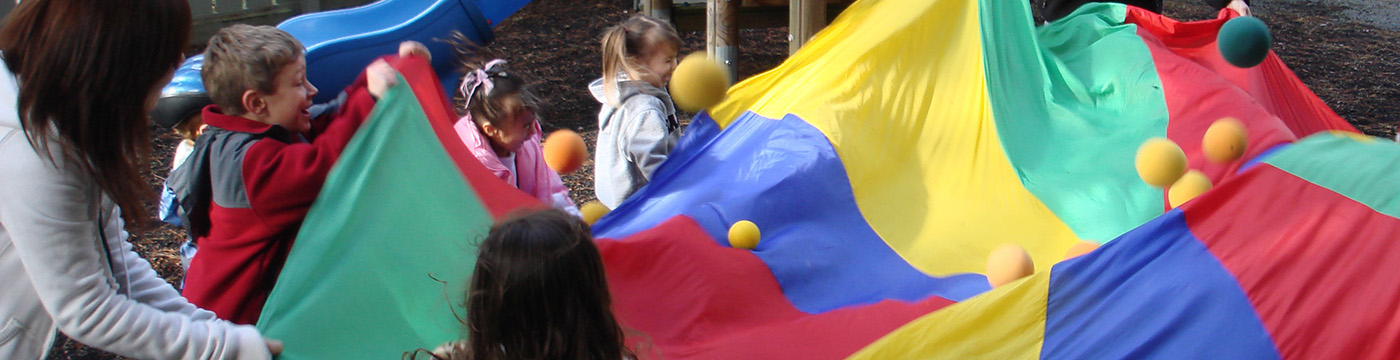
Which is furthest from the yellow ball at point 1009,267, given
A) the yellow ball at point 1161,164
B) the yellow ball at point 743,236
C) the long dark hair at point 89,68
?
the long dark hair at point 89,68

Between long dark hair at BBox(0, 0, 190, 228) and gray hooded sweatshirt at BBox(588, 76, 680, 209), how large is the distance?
1716 millimetres

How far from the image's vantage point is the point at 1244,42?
2779mm

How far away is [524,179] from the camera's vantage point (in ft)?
9.75

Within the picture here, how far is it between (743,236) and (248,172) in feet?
4.10

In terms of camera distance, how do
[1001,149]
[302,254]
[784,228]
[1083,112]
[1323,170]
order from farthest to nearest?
[1083,112] < [1001,149] < [784,228] < [1323,170] < [302,254]

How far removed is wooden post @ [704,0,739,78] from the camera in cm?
484

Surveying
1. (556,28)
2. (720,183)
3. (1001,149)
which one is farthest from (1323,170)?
(556,28)

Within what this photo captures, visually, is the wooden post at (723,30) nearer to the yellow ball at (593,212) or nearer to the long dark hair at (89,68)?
the yellow ball at (593,212)

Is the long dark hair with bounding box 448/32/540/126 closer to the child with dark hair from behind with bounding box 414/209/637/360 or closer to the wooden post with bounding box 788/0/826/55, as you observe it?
the child with dark hair from behind with bounding box 414/209/637/360

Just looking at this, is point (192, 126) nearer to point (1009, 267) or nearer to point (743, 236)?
point (743, 236)

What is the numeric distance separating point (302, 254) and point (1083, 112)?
2.43 metres

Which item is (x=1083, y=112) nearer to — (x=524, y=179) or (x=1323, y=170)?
(x=1323, y=170)

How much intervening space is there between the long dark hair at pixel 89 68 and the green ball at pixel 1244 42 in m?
2.48

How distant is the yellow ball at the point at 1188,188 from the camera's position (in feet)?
8.45
